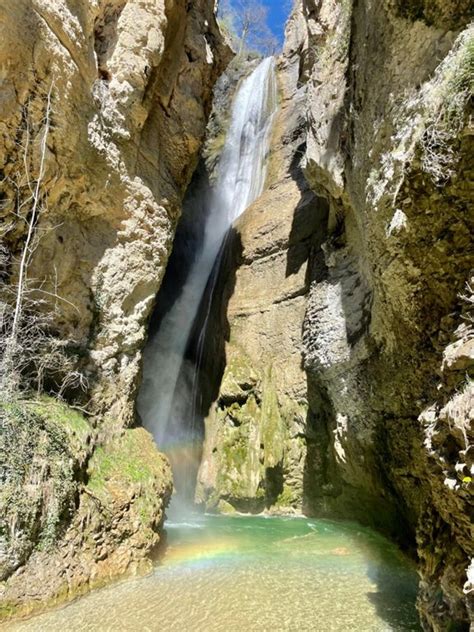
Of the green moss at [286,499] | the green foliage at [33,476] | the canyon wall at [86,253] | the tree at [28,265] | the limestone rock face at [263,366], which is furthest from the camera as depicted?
the limestone rock face at [263,366]

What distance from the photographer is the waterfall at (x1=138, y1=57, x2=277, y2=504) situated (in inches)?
525

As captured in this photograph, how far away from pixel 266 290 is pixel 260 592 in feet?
29.6

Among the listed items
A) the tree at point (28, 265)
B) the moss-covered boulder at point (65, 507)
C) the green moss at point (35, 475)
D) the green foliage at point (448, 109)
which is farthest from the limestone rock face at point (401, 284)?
the tree at point (28, 265)

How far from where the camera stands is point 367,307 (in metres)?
8.16

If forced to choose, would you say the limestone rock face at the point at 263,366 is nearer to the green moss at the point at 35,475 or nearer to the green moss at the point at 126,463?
the green moss at the point at 126,463

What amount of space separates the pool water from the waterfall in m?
5.66

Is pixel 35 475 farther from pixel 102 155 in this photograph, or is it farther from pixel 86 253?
pixel 102 155

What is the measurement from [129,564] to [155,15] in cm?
919

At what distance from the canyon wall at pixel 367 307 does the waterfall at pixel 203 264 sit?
→ 3.62ft

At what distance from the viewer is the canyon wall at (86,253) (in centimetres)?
529

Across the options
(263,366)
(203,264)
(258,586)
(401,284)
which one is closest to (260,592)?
(258,586)

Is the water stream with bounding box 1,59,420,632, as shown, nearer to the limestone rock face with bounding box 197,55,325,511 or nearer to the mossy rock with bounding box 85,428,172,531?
the mossy rock with bounding box 85,428,172,531

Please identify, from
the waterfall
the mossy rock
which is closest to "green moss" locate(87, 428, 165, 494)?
the mossy rock

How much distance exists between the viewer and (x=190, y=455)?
12945 mm
